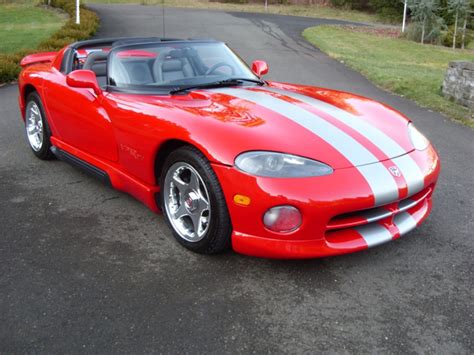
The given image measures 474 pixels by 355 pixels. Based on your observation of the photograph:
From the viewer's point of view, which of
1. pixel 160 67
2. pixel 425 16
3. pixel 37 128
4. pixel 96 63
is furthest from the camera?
pixel 425 16

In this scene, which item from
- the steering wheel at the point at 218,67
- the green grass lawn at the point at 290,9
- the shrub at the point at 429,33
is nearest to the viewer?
the steering wheel at the point at 218,67

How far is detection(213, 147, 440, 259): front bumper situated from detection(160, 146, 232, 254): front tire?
0.09 metres

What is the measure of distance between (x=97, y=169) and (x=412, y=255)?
8.01 feet

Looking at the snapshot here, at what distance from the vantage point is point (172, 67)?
3.87 m

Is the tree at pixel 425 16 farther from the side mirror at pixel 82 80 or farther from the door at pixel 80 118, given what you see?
the side mirror at pixel 82 80

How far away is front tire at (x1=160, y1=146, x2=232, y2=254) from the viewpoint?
2.82 meters

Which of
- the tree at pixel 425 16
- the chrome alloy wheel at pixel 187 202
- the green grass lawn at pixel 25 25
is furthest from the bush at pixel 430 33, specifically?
the chrome alloy wheel at pixel 187 202

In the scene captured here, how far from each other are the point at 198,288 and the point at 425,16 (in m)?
19.7

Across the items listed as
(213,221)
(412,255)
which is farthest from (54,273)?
(412,255)

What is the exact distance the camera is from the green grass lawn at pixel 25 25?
50.2ft

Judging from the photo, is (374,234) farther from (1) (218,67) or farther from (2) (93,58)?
(2) (93,58)

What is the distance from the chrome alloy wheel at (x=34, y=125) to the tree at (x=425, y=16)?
690 inches

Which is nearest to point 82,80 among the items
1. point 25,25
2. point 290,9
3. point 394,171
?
point 394,171

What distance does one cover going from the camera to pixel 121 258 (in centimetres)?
306
